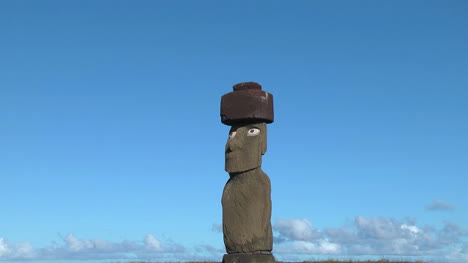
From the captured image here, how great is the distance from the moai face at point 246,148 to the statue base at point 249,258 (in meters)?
2.36

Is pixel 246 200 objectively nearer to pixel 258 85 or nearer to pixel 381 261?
pixel 258 85

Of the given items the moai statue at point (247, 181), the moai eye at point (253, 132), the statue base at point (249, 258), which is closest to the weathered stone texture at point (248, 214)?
the moai statue at point (247, 181)

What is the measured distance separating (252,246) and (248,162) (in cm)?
236

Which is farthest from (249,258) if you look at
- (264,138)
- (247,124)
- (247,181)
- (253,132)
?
(247,124)

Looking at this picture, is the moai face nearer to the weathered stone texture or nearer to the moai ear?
the moai ear

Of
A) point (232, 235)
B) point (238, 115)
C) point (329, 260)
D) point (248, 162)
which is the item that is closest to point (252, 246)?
point (232, 235)

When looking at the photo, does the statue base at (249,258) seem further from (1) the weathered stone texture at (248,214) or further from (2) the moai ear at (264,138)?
(2) the moai ear at (264,138)

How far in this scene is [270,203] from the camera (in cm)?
1775

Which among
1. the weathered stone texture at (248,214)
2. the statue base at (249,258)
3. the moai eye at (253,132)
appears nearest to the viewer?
the statue base at (249,258)

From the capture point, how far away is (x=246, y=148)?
706 inches

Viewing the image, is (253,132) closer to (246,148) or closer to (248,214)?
(246,148)

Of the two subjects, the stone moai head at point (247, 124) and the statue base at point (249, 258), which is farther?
the stone moai head at point (247, 124)

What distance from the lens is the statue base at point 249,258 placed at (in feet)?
56.8

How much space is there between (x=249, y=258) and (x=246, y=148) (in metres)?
3.08
